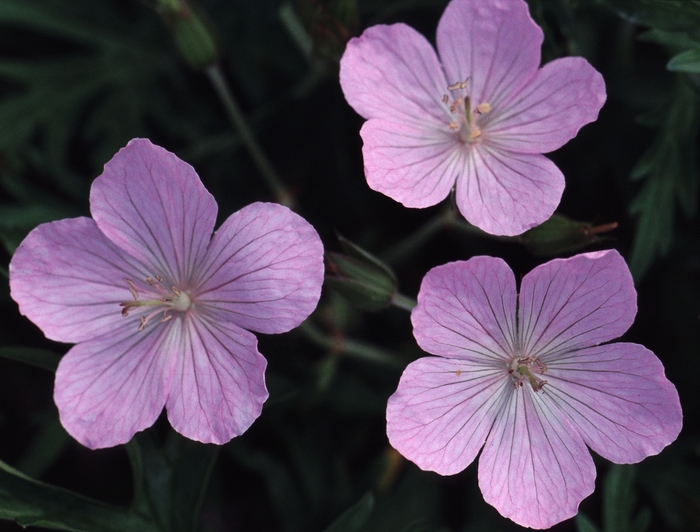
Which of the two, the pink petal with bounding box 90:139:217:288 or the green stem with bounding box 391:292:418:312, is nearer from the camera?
the pink petal with bounding box 90:139:217:288

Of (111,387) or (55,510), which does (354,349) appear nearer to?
(111,387)

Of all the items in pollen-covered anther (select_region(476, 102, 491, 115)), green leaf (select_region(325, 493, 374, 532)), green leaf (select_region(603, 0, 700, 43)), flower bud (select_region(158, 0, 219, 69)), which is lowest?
green leaf (select_region(325, 493, 374, 532))

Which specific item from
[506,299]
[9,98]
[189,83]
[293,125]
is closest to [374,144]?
[506,299]

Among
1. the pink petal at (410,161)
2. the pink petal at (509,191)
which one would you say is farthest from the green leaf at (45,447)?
→ the pink petal at (509,191)

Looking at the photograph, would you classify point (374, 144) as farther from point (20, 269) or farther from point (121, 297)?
point (20, 269)

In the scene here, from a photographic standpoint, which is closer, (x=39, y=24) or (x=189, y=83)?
(x=39, y=24)

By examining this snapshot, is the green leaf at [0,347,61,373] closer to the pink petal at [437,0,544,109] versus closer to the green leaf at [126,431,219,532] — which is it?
the green leaf at [126,431,219,532]

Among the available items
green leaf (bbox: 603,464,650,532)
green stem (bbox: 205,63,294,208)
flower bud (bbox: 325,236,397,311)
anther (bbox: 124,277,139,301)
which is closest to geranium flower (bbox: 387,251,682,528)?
flower bud (bbox: 325,236,397,311)
